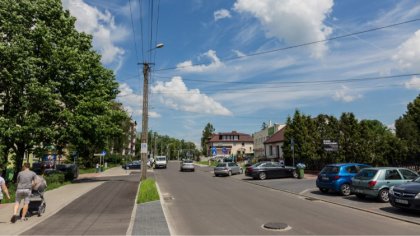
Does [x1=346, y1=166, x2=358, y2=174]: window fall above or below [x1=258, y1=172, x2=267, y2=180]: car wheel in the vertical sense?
above

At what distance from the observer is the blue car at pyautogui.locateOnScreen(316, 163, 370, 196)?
18.4m

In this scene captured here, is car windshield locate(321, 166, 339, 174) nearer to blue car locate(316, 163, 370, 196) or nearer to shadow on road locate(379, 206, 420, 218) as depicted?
blue car locate(316, 163, 370, 196)

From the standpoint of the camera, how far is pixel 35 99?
74.7 feet

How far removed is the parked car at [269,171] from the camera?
31109mm

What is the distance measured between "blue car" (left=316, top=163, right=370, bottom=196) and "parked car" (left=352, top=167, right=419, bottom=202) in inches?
59.7

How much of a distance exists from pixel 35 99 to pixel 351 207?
708 inches

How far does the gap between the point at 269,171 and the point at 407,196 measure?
744 inches

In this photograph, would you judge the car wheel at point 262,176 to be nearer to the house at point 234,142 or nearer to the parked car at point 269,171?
the parked car at point 269,171

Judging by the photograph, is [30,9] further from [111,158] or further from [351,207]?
[111,158]

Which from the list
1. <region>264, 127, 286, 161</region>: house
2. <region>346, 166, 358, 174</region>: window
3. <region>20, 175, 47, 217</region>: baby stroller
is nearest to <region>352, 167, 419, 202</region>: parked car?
<region>346, 166, 358, 174</region>: window

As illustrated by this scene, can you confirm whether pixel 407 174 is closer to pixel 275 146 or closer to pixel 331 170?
pixel 331 170

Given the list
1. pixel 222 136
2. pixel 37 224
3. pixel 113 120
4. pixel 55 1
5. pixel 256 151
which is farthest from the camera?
pixel 222 136

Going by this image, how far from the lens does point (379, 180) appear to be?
1568 cm

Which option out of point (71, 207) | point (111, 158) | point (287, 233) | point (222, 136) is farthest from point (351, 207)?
point (222, 136)
